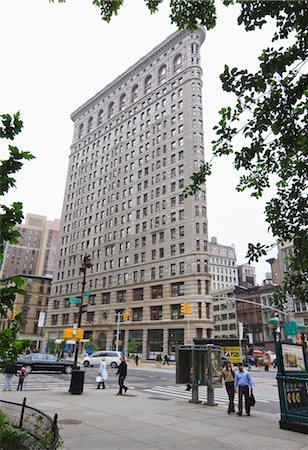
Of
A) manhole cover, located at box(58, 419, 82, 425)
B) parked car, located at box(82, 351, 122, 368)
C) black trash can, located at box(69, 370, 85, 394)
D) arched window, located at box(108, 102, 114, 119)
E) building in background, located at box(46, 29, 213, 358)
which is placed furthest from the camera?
arched window, located at box(108, 102, 114, 119)

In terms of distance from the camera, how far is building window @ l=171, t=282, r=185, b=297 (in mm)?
51219

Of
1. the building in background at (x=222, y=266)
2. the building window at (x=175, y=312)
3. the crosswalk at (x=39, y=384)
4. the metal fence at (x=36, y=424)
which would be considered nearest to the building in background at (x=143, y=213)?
the building window at (x=175, y=312)

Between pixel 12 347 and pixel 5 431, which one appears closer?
pixel 12 347

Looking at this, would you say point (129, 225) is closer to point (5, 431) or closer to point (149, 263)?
point (149, 263)

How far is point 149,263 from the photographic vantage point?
57.3m

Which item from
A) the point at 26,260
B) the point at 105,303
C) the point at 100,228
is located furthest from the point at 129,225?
the point at 26,260

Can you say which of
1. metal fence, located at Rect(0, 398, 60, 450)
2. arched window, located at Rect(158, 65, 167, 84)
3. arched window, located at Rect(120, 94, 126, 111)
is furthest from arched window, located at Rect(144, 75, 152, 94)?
metal fence, located at Rect(0, 398, 60, 450)

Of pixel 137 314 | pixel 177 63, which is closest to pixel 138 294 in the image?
pixel 137 314

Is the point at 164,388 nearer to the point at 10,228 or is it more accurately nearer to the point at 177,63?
the point at 10,228

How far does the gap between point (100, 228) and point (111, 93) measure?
117 feet

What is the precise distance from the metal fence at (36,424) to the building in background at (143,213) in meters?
42.4

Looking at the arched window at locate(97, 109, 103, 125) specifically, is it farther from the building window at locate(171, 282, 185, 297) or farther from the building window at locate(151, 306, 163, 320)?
the building window at locate(151, 306, 163, 320)

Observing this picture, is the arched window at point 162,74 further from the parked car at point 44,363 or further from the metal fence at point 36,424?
the metal fence at point 36,424

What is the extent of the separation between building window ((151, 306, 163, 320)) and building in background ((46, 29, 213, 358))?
0.51 feet
